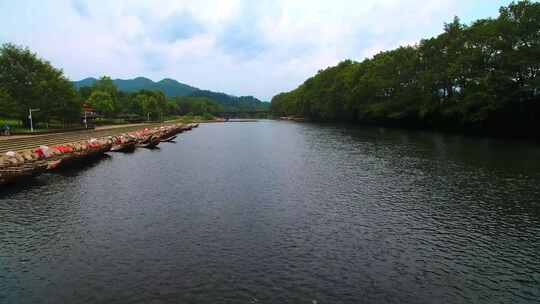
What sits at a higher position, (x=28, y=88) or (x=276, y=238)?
(x=28, y=88)

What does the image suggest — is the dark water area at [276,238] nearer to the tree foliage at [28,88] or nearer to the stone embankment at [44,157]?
the stone embankment at [44,157]

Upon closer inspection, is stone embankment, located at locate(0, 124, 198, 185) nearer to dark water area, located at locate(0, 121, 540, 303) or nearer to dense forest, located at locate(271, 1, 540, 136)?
dark water area, located at locate(0, 121, 540, 303)

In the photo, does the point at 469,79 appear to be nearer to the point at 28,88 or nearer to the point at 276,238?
the point at 276,238

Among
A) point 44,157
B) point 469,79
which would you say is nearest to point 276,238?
point 44,157

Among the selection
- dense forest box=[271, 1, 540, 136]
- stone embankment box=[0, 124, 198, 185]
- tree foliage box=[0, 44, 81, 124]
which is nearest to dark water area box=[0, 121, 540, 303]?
stone embankment box=[0, 124, 198, 185]

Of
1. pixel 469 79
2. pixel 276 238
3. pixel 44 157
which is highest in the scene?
pixel 469 79

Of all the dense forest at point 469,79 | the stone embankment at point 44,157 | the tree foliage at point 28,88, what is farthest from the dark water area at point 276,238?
the tree foliage at point 28,88
